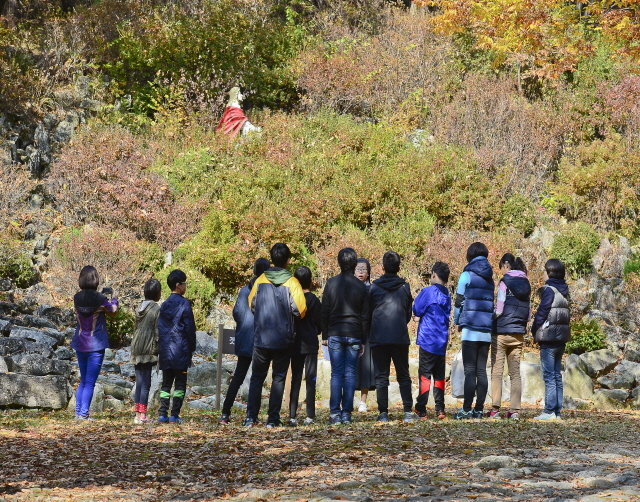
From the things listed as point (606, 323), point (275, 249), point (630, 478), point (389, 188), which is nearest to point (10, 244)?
point (389, 188)

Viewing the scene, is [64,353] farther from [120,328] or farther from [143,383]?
[143,383]

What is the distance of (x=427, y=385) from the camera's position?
25.1ft

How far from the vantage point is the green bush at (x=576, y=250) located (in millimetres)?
14109

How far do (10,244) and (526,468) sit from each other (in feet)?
37.3

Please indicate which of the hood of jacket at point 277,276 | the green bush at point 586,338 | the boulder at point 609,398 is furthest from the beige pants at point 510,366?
the green bush at point 586,338

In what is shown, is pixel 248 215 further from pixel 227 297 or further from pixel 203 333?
pixel 203 333

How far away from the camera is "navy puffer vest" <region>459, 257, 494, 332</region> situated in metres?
7.59

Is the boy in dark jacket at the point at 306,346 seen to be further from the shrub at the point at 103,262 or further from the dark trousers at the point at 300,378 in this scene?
the shrub at the point at 103,262

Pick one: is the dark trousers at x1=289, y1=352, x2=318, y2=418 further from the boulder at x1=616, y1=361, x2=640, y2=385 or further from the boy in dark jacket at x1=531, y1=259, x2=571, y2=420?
the boulder at x1=616, y1=361, x2=640, y2=385

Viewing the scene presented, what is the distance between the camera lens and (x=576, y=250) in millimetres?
14141

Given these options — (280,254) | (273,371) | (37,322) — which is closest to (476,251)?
(280,254)

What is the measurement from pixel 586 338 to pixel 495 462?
339 inches

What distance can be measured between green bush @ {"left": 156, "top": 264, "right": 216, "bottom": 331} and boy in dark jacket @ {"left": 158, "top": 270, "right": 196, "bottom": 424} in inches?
223

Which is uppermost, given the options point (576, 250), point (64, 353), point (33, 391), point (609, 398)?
point (576, 250)
